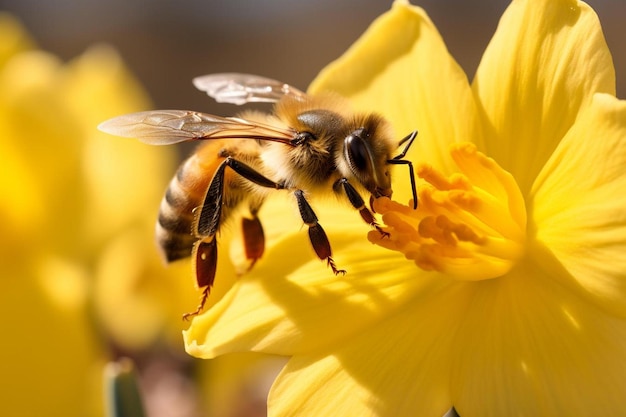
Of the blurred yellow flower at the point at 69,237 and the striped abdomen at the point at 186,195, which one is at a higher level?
the striped abdomen at the point at 186,195

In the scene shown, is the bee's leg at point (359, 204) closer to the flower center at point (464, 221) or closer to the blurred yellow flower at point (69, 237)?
the flower center at point (464, 221)

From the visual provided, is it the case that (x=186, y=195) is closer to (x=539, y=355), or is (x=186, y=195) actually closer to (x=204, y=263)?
(x=204, y=263)

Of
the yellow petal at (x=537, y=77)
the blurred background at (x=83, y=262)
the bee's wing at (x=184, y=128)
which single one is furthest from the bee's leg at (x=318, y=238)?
the blurred background at (x=83, y=262)

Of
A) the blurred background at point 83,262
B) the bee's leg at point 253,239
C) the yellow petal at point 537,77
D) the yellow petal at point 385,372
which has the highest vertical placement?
the yellow petal at point 537,77

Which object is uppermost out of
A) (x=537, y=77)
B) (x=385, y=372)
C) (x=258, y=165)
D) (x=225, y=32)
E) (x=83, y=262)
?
(x=537, y=77)

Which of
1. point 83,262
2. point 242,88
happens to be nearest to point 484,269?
point 242,88

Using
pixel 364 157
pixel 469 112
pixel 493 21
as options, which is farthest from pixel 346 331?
pixel 493 21

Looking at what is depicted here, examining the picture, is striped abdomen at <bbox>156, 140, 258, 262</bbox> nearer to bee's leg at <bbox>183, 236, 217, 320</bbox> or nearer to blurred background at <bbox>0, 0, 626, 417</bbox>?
bee's leg at <bbox>183, 236, 217, 320</bbox>
